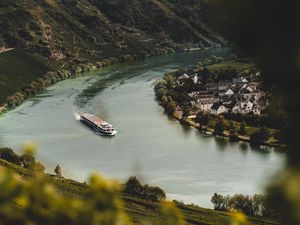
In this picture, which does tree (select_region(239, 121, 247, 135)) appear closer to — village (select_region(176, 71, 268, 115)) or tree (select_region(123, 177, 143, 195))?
village (select_region(176, 71, 268, 115))

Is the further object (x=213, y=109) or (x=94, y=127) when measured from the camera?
(x=213, y=109)

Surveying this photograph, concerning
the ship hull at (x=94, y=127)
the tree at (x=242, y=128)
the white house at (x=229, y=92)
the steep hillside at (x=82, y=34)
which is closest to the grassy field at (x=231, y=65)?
the steep hillside at (x=82, y=34)

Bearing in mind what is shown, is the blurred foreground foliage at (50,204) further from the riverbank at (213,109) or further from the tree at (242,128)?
the tree at (242,128)

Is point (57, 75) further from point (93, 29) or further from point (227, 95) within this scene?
point (93, 29)

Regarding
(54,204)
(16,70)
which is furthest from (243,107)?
(54,204)

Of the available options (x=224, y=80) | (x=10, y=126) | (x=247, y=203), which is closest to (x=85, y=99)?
(x=10, y=126)
